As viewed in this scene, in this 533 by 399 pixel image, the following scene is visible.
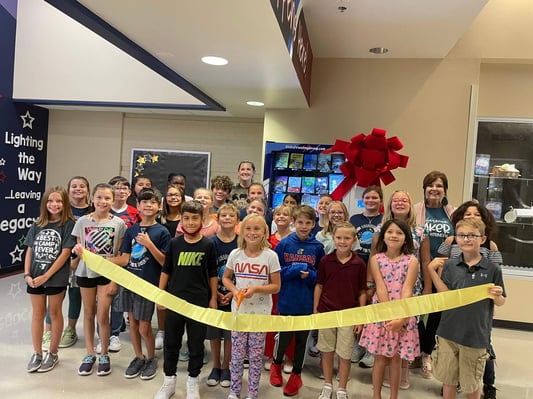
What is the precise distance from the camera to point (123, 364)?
10.0ft

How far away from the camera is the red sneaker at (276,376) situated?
9.36 feet

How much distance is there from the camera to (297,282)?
2768mm

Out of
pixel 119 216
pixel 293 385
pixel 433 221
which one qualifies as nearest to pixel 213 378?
pixel 293 385

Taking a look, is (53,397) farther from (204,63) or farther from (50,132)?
(50,132)

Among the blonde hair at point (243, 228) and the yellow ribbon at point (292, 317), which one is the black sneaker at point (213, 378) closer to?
the yellow ribbon at point (292, 317)

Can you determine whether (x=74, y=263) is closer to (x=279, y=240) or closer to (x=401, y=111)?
(x=279, y=240)

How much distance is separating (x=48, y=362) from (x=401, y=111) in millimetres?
4363

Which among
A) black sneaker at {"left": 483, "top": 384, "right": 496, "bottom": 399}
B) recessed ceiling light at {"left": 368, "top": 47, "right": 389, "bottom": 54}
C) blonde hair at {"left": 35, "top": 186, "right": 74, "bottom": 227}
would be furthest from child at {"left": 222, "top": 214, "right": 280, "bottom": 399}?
recessed ceiling light at {"left": 368, "top": 47, "right": 389, "bottom": 54}

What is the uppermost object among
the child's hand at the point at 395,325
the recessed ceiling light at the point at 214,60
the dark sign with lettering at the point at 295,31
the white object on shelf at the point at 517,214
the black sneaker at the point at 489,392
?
the dark sign with lettering at the point at 295,31

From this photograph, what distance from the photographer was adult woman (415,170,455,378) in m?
3.16

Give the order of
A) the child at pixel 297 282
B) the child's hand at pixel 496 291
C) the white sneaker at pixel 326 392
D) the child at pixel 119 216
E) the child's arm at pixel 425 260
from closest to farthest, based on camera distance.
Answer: the child's hand at pixel 496 291 < the white sneaker at pixel 326 392 < the child at pixel 297 282 < the child's arm at pixel 425 260 < the child at pixel 119 216

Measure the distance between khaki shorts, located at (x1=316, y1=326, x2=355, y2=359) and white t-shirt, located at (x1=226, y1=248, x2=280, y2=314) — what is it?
1.39 ft

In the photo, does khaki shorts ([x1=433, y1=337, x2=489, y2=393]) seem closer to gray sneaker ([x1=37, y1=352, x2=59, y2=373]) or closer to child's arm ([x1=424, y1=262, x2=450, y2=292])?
child's arm ([x1=424, y1=262, x2=450, y2=292])

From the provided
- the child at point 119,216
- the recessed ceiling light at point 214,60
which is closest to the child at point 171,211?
the child at point 119,216
